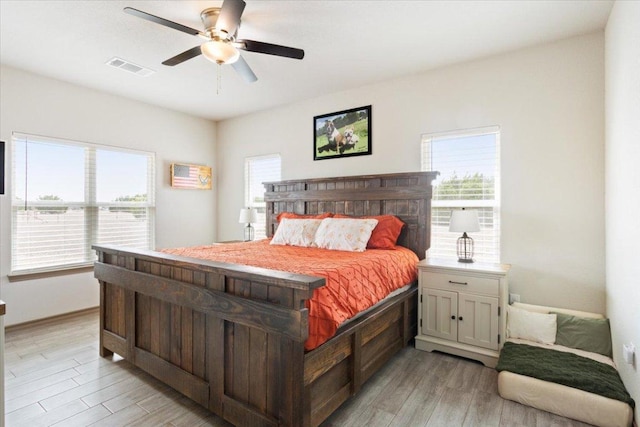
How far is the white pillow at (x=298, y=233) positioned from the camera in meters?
3.48

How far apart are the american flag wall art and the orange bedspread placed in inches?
93.2

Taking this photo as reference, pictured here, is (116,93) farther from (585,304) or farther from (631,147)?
(585,304)

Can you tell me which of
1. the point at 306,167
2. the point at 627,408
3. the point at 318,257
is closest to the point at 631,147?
the point at 627,408

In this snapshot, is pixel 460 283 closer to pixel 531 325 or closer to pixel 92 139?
pixel 531 325

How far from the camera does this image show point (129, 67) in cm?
338

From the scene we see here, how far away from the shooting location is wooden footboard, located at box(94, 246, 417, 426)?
1.61m

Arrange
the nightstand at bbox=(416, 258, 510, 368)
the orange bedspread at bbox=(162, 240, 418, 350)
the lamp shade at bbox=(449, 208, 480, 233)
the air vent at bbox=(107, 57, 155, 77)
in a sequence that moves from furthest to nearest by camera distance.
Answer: the air vent at bbox=(107, 57, 155, 77)
the lamp shade at bbox=(449, 208, 480, 233)
the nightstand at bbox=(416, 258, 510, 368)
the orange bedspread at bbox=(162, 240, 418, 350)

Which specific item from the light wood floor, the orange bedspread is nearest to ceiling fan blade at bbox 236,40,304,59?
the orange bedspread

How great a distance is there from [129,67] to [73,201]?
1.76 m

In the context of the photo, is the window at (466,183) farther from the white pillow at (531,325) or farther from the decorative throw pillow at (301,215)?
the decorative throw pillow at (301,215)

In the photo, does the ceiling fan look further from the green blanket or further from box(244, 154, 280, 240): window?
the green blanket

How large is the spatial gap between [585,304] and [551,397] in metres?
1.17

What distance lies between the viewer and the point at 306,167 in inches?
177

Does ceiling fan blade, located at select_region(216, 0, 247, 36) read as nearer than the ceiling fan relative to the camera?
Yes
